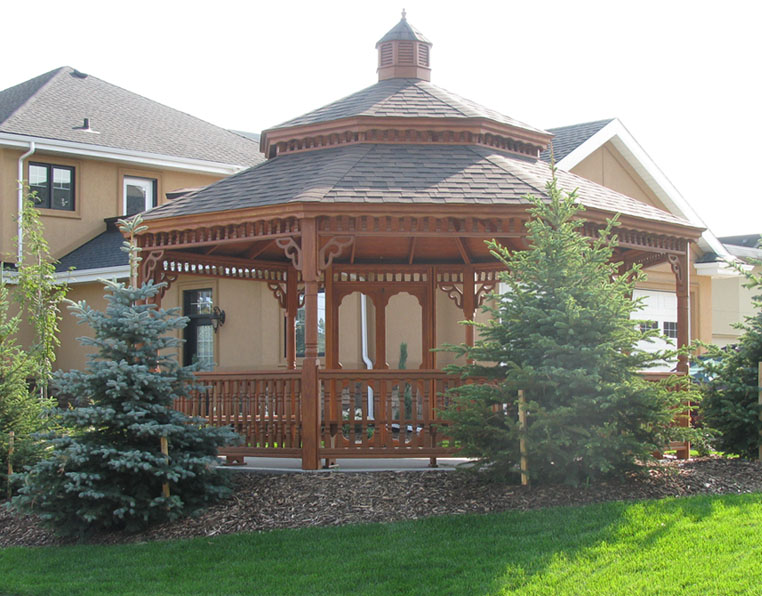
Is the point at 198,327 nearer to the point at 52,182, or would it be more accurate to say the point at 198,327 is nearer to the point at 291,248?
the point at 52,182

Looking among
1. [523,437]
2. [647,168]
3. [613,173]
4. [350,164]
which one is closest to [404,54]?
[350,164]

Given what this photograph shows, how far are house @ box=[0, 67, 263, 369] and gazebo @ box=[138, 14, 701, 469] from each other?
264 inches

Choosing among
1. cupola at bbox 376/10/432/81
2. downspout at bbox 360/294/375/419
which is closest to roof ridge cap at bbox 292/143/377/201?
cupola at bbox 376/10/432/81

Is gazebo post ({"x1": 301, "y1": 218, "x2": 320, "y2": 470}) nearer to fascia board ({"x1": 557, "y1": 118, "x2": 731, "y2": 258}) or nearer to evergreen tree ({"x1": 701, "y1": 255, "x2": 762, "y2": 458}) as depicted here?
evergreen tree ({"x1": 701, "y1": 255, "x2": 762, "y2": 458})

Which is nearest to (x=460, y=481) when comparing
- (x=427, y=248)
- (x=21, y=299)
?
(x=427, y=248)

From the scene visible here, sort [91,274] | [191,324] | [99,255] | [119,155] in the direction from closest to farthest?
1. [91,274]
2. [191,324]
3. [99,255]
4. [119,155]

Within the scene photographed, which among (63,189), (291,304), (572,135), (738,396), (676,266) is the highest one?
(572,135)

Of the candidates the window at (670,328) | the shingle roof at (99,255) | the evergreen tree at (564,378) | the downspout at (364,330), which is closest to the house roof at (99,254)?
the shingle roof at (99,255)

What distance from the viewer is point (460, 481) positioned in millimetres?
9547

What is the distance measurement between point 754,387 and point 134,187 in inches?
655

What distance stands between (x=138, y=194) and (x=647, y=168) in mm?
12375

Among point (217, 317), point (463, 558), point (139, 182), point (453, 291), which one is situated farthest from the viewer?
point (139, 182)

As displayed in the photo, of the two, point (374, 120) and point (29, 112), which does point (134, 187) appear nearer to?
point (29, 112)

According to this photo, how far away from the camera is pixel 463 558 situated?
7.42m
